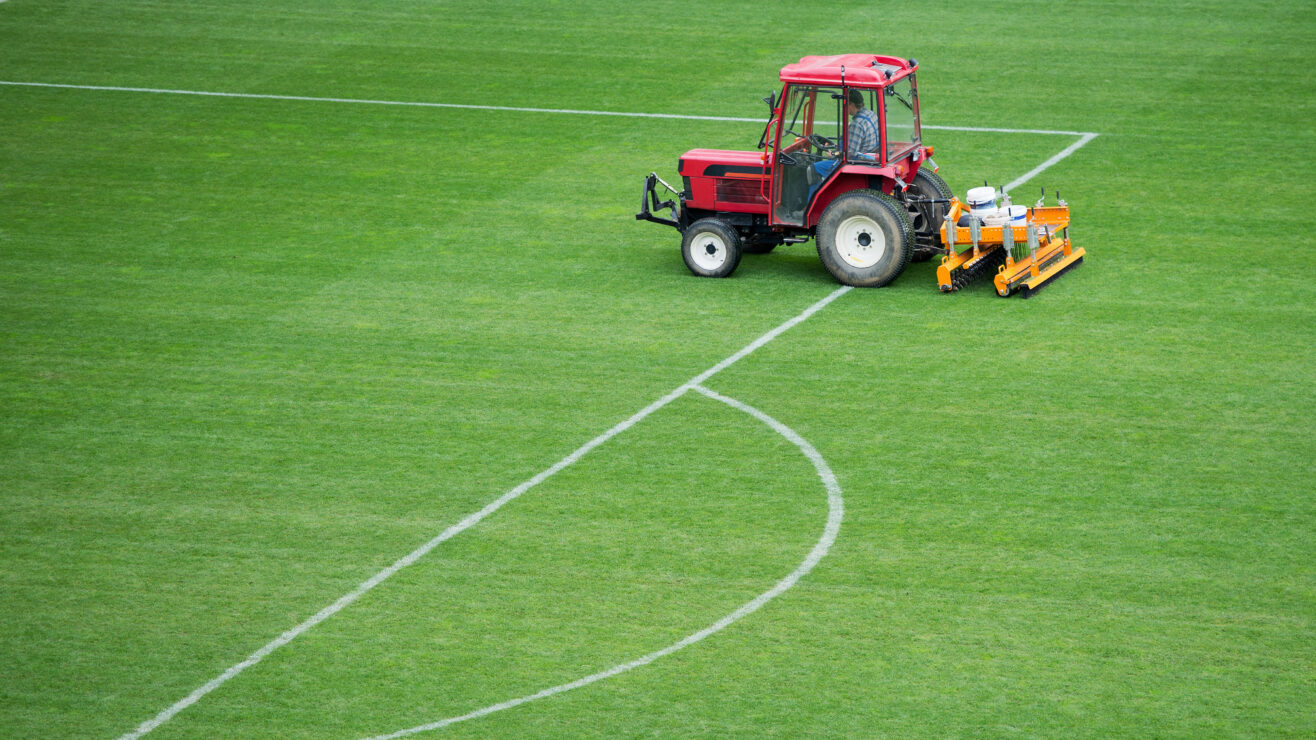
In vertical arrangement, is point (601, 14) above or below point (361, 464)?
above

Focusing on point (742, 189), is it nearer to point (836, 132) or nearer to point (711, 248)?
point (711, 248)

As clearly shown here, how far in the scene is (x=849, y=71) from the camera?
16.8 metres

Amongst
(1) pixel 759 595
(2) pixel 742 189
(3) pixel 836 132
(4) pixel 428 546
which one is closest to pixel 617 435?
(4) pixel 428 546

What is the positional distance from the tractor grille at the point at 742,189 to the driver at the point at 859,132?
31.2 inches

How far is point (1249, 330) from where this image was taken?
1552 cm

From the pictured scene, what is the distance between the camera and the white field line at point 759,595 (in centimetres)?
966

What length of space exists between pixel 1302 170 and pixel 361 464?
13634 millimetres

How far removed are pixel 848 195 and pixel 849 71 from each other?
1.34 meters

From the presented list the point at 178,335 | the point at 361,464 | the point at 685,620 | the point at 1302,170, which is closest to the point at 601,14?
the point at 1302,170

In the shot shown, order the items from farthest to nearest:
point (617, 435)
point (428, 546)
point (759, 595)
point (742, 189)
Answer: point (742, 189) < point (617, 435) < point (428, 546) < point (759, 595)

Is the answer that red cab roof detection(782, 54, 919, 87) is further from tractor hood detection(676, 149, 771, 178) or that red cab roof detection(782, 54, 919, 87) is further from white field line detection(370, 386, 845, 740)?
white field line detection(370, 386, 845, 740)

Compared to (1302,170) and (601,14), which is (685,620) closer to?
(1302,170)

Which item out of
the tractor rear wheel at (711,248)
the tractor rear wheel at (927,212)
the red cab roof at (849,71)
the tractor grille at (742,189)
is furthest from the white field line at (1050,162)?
the tractor rear wheel at (711,248)

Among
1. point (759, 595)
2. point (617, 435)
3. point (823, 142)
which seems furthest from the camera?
point (823, 142)
